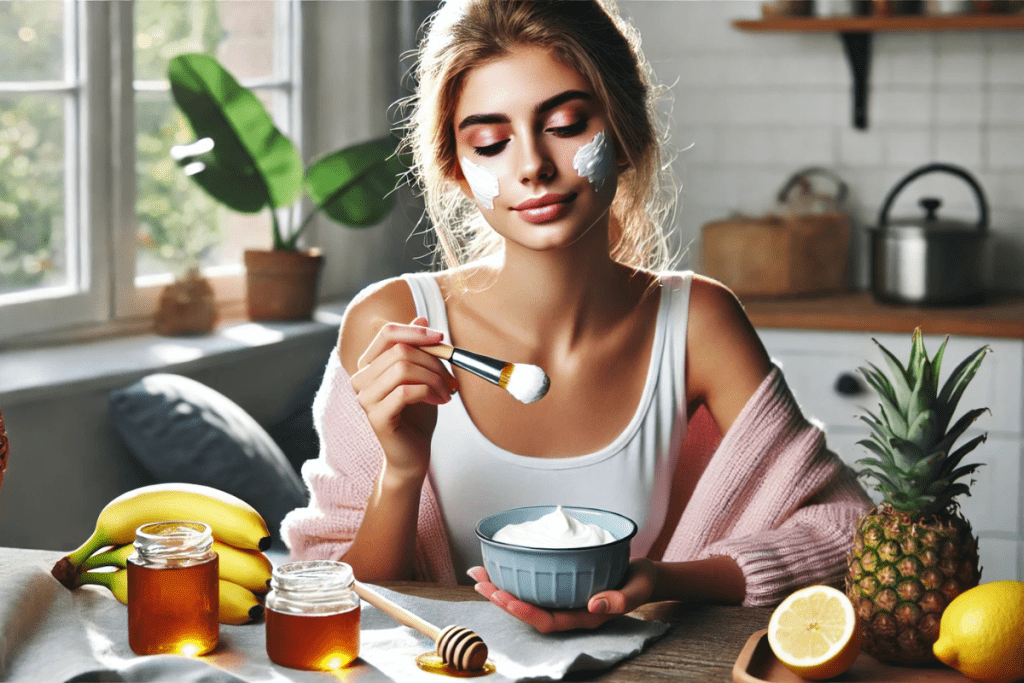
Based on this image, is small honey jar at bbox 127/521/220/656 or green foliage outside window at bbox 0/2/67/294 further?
green foliage outside window at bbox 0/2/67/294

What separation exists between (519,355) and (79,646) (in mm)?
760

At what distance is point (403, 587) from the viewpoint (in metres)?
1.23

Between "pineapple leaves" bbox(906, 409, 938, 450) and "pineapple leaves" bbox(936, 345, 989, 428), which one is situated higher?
"pineapple leaves" bbox(936, 345, 989, 428)

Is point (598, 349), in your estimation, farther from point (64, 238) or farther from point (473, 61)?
point (64, 238)

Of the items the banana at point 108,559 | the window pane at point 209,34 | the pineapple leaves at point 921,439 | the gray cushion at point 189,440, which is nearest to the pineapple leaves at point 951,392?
the pineapple leaves at point 921,439

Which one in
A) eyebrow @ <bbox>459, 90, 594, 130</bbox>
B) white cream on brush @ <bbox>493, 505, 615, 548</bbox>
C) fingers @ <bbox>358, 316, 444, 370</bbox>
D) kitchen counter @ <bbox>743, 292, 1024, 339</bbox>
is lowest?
white cream on brush @ <bbox>493, 505, 615, 548</bbox>

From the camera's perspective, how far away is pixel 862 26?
3334 millimetres

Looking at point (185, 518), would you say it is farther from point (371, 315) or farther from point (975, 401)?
point (975, 401)

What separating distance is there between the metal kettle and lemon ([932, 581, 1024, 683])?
2.25 metres

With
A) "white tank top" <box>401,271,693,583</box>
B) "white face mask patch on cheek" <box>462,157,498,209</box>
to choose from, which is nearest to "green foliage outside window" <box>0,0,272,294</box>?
"white tank top" <box>401,271,693,583</box>

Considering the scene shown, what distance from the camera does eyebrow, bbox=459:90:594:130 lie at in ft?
4.58

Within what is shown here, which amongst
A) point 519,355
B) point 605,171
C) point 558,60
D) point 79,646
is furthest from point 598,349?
point 79,646

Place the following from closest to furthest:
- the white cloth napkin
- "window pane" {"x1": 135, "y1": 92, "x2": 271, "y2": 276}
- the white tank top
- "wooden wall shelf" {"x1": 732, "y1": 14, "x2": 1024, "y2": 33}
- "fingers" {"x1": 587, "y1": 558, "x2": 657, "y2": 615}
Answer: the white cloth napkin → "fingers" {"x1": 587, "y1": 558, "x2": 657, "y2": 615} → the white tank top → "window pane" {"x1": 135, "y1": 92, "x2": 271, "y2": 276} → "wooden wall shelf" {"x1": 732, "y1": 14, "x2": 1024, "y2": 33}

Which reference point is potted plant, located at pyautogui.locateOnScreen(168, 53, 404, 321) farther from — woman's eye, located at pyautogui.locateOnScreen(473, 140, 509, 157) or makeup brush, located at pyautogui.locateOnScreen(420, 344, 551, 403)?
makeup brush, located at pyautogui.locateOnScreen(420, 344, 551, 403)
